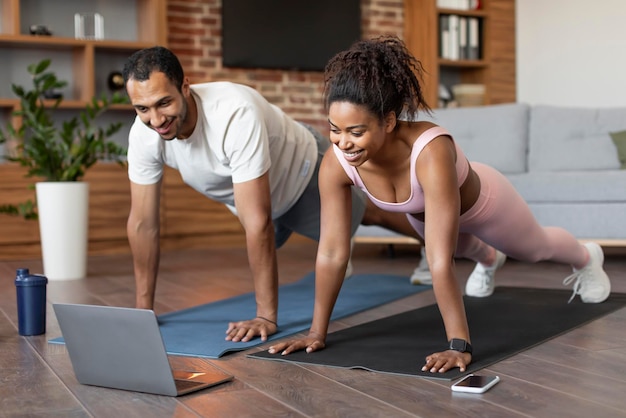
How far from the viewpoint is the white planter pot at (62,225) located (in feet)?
13.4

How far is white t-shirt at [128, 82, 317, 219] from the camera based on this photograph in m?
2.54

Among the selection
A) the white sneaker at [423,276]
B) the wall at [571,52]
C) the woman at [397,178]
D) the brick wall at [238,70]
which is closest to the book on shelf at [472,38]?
the wall at [571,52]

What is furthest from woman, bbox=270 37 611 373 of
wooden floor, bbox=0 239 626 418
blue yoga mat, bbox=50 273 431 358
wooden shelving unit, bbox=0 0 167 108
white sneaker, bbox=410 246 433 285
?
wooden shelving unit, bbox=0 0 167 108

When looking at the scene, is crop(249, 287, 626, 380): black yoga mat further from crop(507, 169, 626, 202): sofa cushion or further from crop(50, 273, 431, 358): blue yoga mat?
crop(507, 169, 626, 202): sofa cushion

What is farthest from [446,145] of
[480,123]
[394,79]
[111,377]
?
[480,123]

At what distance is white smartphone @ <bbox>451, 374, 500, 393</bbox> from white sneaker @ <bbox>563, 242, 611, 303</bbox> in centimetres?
122

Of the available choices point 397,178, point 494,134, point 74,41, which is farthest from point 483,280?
point 74,41

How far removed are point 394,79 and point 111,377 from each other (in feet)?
3.22

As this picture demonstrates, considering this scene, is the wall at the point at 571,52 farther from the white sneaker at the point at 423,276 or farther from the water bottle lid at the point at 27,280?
the water bottle lid at the point at 27,280

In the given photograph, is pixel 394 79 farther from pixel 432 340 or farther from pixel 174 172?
pixel 174 172

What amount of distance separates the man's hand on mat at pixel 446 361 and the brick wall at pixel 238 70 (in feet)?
13.5

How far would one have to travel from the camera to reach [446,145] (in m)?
2.12

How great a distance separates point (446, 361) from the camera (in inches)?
79.5

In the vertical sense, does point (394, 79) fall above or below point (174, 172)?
above
